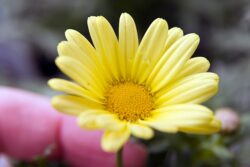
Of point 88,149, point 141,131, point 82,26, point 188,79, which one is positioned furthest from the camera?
point 82,26

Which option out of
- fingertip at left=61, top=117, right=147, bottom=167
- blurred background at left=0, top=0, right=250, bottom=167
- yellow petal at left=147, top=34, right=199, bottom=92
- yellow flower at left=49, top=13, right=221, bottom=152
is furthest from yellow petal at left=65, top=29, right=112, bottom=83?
blurred background at left=0, top=0, right=250, bottom=167

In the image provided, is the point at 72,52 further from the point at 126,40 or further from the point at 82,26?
the point at 82,26

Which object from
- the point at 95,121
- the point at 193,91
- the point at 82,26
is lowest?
the point at 95,121

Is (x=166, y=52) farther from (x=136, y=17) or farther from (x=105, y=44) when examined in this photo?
(x=136, y=17)

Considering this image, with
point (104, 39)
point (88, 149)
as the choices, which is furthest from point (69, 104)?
point (88, 149)

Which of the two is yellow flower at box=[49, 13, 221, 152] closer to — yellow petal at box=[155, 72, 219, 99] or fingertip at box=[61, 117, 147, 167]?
yellow petal at box=[155, 72, 219, 99]

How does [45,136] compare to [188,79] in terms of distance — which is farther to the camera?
[45,136]

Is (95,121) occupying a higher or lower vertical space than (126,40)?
lower

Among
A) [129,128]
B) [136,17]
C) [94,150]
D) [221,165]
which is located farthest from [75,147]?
[136,17]
